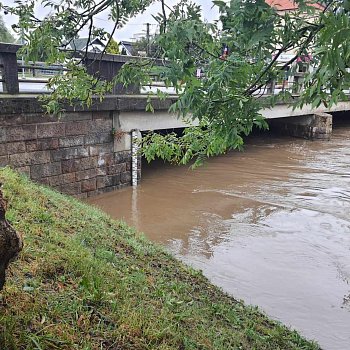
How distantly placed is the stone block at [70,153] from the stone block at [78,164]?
8 cm

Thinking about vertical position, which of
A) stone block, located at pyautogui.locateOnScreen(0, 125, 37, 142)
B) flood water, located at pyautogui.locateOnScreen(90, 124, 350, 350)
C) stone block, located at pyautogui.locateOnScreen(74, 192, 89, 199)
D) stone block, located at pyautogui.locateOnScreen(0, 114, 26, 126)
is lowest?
flood water, located at pyautogui.locateOnScreen(90, 124, 350, 350)

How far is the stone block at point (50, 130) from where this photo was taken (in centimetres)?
735

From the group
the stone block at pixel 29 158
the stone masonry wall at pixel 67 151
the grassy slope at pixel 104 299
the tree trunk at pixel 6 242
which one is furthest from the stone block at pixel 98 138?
Answer: the tree trunk at pixel 6 242

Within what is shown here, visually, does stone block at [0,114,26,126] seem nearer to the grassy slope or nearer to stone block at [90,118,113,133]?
stone block at [90,118,113,133]

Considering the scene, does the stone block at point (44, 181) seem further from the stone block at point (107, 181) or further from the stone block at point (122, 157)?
the stone block at point (122, 157)

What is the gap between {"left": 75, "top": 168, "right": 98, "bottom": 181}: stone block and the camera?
26.5 ft

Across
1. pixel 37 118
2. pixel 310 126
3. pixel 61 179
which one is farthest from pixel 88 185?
pixel 310 126

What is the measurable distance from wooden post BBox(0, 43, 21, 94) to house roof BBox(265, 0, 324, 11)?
18.4ft

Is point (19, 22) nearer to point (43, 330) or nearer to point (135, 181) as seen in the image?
point (43, 330)

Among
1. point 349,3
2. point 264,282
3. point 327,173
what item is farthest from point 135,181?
point 349,3

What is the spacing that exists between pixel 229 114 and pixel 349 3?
0.86 m

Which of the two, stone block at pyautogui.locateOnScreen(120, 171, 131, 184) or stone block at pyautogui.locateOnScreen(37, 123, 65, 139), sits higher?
stone block at pyautogui.locateOnScreen(37, 123, 65, 139)

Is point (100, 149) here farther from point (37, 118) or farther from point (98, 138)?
point (37, 118)

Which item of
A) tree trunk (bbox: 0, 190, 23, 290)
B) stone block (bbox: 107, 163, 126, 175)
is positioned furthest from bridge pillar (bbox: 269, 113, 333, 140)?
tree trunk (bbox: 0, 190, 23, 290)
